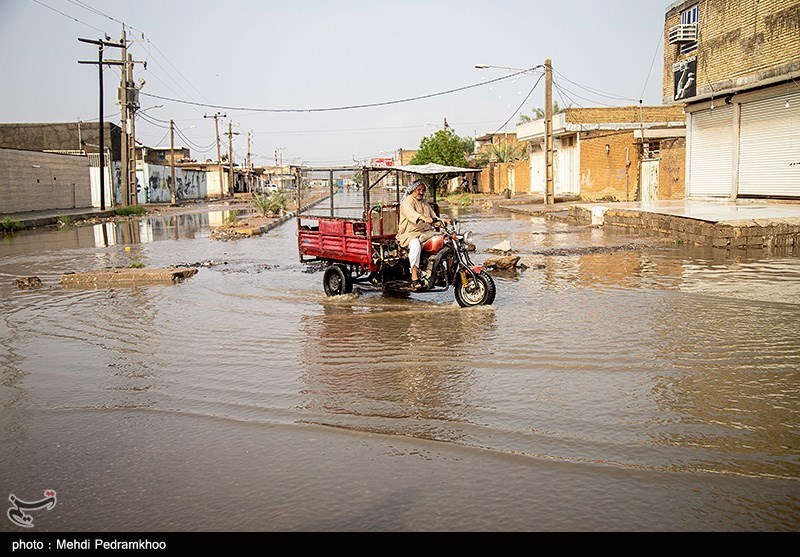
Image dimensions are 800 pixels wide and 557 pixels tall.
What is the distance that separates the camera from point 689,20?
96.7ft

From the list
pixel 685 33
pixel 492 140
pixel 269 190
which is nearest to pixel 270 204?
pixel 269 190

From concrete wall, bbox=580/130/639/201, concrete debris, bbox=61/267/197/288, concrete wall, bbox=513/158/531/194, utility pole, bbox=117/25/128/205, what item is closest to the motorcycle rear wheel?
concrete debris, bbox=61/267/197/288

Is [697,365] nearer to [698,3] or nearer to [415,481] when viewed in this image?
[415,481]

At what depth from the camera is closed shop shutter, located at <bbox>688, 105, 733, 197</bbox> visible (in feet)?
90.2

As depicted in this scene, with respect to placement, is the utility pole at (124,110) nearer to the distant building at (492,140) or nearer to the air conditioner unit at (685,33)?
the air conditioner unit at (685,33)

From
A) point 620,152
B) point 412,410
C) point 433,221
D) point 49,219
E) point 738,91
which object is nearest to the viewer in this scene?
point 412,410

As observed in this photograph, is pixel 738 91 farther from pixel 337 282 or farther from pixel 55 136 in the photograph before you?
pixel 55 136

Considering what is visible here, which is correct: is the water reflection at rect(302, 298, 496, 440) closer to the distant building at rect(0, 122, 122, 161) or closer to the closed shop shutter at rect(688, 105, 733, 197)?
the closed shop shutter at rect(688, 105, 733, 197)

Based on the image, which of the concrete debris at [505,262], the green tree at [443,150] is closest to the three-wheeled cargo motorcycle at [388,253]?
the concrete debris at [505,262]

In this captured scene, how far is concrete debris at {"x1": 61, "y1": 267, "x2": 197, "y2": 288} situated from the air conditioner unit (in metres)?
23.5

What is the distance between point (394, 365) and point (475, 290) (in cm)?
323

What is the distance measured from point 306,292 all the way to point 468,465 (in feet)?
25.9
